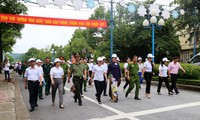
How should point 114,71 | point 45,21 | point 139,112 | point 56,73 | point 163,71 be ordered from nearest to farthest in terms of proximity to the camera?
point 139,112
point 56,73
point 114,71
point 163,71
point 45,21

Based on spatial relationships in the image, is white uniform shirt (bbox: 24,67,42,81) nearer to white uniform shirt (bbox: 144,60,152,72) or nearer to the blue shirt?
the blue shirt

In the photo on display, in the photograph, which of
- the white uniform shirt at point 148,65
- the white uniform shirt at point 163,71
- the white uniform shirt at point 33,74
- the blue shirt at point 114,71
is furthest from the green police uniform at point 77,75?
the white uniform shirt at point 163,71

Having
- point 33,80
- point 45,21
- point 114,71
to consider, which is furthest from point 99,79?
point 45,21

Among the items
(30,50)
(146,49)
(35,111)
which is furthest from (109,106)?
(30,50)

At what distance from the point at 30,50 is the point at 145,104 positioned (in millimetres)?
127962

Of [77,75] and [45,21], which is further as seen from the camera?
[45,21]

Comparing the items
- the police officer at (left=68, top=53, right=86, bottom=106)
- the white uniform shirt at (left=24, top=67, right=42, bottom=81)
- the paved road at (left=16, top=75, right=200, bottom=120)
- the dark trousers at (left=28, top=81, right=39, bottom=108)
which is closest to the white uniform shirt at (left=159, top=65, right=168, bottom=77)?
the paved road at (left=16, top=75, right=200, bottom=120)

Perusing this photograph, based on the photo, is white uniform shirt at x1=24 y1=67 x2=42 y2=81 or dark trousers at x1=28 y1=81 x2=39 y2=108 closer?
dark trousers at x1=28 y1=81 x2=39 y2=108

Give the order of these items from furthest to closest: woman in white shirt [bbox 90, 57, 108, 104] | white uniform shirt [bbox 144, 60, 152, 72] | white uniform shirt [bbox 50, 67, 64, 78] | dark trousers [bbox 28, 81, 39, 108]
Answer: white uniform shirt [bbox 144, 60, 152, 72]
woman in white shirt [bbox 90, 57, 108, 104]
white uniform shirt [bbox 50, 67, 64, 78]
dark trousers [bbox 28, 81, 39, 108]

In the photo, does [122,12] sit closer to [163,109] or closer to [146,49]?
[146,49]

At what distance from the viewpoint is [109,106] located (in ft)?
32.4

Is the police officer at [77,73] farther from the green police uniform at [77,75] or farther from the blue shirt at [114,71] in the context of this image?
the blue shirt at [114,71]

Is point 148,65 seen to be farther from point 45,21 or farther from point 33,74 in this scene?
point 45,21

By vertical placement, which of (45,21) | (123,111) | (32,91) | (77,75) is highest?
(45,21)
